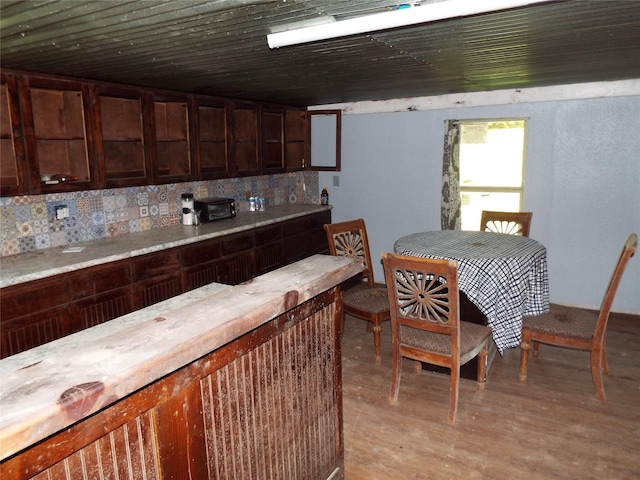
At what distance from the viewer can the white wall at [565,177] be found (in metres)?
4.12

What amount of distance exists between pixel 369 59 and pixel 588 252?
2.97m

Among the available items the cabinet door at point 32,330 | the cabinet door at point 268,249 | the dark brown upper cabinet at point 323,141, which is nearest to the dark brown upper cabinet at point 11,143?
the cabinet door at point 32,330

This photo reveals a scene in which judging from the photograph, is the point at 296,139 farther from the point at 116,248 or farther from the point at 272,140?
the point at 116,248

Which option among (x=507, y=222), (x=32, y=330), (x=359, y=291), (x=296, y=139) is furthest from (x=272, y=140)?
(x=32, y=330)

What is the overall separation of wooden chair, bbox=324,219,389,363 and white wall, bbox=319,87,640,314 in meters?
1.49

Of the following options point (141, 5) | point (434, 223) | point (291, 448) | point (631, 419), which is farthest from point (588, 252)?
point (141, 5)

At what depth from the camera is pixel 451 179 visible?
16.0ft

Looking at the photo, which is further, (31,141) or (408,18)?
(31,141)

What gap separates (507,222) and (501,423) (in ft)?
6.43

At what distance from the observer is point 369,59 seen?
2.83m

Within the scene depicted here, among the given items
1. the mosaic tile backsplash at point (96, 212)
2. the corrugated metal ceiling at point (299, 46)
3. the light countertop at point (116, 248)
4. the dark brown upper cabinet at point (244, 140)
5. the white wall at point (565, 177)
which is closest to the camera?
the corrugated metal ceiling at point (299, 46)

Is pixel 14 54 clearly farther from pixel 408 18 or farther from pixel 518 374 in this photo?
pixel 518 374

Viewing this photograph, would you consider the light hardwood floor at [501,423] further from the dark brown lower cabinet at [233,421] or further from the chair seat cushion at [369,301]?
the dark brown lower cabinet at [233,421]

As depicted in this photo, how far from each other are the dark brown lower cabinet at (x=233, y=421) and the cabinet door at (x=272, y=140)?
3.41 metres
